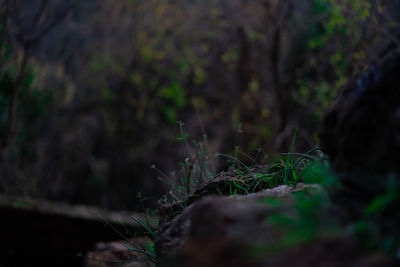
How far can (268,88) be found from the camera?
11531 mm

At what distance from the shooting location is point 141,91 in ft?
40.3

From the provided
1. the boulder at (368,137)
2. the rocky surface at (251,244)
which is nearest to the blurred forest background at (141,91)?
the boulder at (368,137)

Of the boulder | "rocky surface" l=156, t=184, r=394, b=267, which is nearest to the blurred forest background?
the boulder

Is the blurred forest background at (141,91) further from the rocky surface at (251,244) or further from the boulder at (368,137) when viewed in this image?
the rocky surface at (251,244)

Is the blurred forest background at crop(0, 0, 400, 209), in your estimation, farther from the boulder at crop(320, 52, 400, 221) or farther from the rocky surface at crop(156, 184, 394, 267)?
the rocky surface at crop(156, 184, 394, 267)

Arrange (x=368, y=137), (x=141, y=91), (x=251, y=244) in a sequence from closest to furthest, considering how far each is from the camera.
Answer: (x=251, y=244) → (x=368, y=137) → (x=141, y=91)

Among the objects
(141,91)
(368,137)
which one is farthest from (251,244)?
(141,91)

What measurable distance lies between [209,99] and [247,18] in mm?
3146

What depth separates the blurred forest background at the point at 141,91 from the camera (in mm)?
10086

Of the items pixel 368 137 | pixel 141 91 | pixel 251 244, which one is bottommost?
pixel 141 91

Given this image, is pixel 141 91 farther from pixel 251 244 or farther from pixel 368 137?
pixel 251 244

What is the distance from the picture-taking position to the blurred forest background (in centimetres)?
1009

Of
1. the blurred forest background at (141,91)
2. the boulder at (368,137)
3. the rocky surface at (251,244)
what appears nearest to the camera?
the rocky surface at (251,244)

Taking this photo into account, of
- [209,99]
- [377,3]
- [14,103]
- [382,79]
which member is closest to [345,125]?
[382,79]
